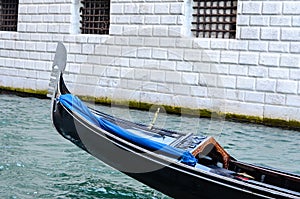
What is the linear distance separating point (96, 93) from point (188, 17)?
202cm

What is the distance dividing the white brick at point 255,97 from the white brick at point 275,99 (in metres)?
0.07

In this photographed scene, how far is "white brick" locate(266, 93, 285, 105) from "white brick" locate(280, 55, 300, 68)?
403 millimetres

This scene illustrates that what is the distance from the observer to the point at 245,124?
6891 millimetres

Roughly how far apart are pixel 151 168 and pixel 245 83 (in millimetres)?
4522

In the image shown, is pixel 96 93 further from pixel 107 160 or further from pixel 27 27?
pixel 107 160

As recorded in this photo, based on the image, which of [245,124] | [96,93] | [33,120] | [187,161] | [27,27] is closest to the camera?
[187,161]

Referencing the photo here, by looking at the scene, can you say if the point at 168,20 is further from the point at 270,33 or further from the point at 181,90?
the point at 270,33

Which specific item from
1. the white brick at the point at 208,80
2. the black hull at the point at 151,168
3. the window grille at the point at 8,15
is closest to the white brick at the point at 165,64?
the white brick at the point at 208,80

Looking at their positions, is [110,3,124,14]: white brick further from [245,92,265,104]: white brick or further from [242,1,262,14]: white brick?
[245,92,265,104]: white brick

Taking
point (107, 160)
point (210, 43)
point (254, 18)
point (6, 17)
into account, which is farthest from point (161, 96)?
point (107, 160)

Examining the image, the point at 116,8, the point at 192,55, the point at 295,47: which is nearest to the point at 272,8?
the point at 295,47

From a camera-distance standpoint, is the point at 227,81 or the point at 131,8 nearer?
the point at 227,81

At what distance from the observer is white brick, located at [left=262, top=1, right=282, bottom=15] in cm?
682

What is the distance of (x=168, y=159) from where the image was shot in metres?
2.74
